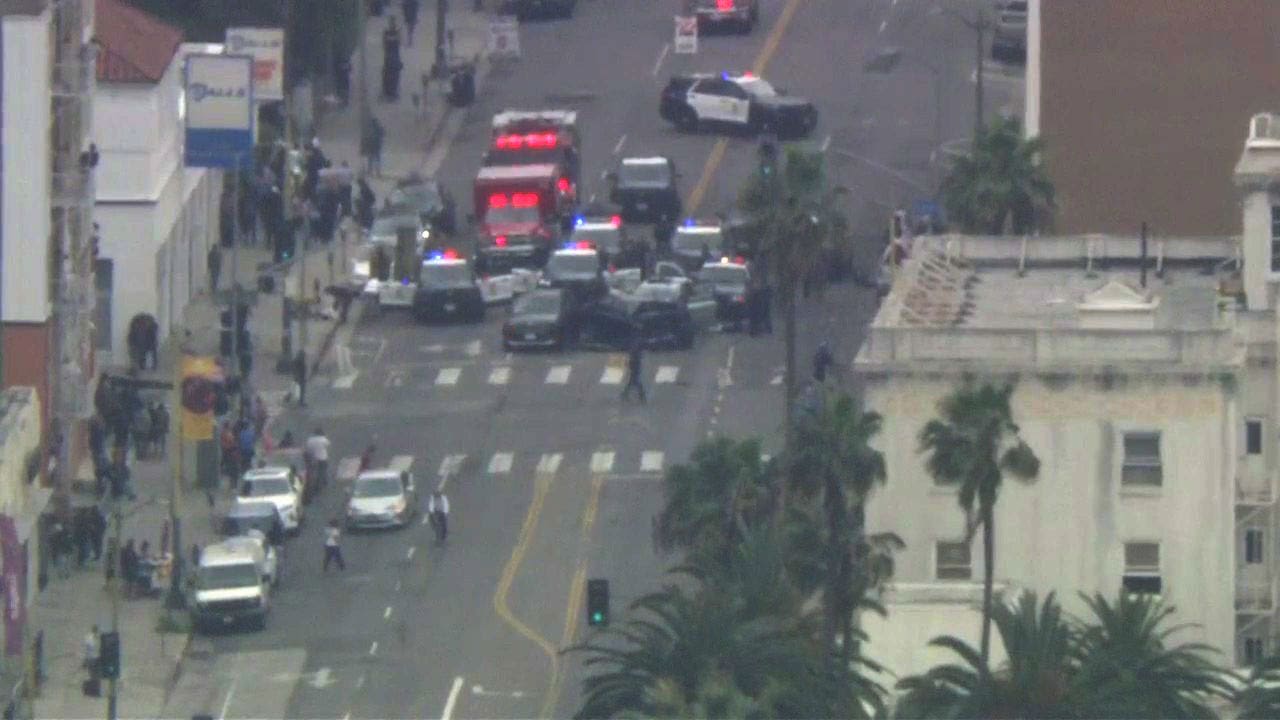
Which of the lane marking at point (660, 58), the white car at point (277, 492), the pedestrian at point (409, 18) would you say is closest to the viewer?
the white car at point (277, 492)

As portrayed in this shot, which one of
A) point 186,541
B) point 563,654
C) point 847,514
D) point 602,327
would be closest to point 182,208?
point 602,327

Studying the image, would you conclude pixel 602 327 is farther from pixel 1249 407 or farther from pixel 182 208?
pixel 1249 407

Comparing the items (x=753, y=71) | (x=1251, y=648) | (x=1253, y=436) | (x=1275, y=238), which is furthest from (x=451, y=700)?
(x=753, y=71)

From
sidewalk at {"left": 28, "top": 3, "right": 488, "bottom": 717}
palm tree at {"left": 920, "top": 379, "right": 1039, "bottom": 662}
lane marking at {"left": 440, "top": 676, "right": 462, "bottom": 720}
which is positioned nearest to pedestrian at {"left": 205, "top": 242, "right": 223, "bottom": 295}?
sidewalk at {"left": 28, "top": 3, "right": 488, "bottom": 717}

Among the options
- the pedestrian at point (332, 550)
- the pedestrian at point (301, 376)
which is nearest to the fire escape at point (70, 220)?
the pedestrian at point (332, 550)

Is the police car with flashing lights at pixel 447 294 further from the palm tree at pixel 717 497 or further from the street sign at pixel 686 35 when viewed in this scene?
the palm tree at pixel 717 497
